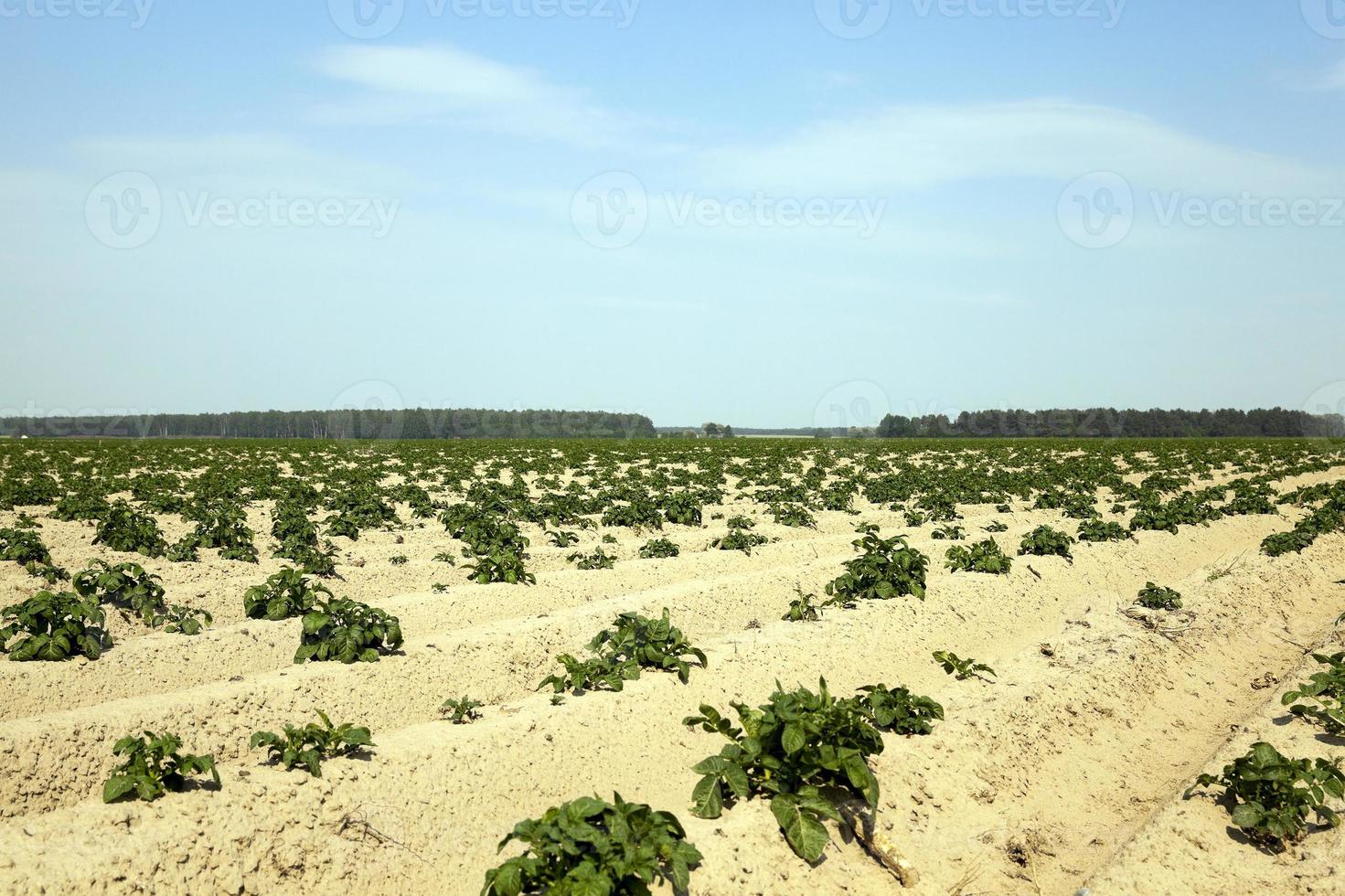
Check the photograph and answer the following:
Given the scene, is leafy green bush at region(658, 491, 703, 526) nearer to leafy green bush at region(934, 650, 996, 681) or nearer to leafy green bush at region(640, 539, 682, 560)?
leafy green bush at region(640, 539, 682, 560)

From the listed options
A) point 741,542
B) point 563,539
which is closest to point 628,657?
point 741,542

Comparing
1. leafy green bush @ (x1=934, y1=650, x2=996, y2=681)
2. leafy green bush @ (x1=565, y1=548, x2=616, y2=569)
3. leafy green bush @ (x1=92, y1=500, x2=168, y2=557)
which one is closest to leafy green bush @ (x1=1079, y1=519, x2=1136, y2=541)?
leafy green bush @ (x1=934, y1=650, x2=996, y2=681)

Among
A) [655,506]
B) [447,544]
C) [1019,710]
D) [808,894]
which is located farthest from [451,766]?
[655,506]

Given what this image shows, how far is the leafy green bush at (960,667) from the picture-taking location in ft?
31.3

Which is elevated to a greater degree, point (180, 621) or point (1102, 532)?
point (1102, 532)

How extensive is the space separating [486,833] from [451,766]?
23.6 inches

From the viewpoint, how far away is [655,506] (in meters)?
21.6

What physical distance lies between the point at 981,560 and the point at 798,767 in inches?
352

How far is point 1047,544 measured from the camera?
15719 mm

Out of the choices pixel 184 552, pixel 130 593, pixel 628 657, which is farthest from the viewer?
pixel 184 552

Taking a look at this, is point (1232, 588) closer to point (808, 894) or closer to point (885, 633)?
point (885, 633)

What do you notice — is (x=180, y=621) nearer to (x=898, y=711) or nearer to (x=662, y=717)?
(x=662, y=717)

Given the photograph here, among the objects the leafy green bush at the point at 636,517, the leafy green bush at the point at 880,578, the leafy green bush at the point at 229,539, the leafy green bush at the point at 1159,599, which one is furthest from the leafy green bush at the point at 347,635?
the leafy green bush at the point at 636,517

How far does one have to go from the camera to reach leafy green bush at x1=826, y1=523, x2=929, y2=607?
39.3 ft
